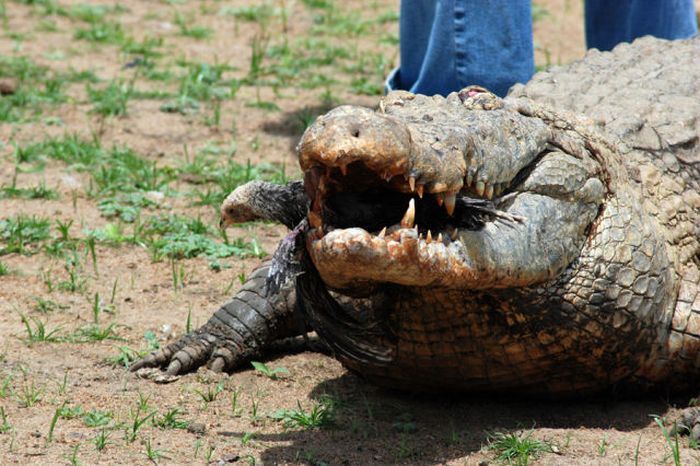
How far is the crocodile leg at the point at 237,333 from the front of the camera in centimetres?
398

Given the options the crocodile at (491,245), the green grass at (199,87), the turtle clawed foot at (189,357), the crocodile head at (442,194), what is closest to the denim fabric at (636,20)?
the crocodile at (491,245)

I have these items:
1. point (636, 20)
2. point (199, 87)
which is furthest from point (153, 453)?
point (199, 87)

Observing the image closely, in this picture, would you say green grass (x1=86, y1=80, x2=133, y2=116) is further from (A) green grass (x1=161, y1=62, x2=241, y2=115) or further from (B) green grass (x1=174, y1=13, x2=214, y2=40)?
(B) green grass (x1=174, y1=13, x2=214, y2=40)

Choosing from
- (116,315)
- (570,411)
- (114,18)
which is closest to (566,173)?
(570,411)

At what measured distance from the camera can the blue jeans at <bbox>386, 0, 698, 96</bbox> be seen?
4957 mm

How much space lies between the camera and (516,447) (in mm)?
3135

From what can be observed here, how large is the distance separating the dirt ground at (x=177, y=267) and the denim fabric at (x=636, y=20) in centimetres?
154

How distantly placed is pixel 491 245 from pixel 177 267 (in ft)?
6.94

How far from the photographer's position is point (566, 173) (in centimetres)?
331

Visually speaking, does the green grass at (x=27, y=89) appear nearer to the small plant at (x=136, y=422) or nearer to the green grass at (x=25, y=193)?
the green grass at (x=25, y=193)

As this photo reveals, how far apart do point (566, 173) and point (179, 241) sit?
2172 millimetres

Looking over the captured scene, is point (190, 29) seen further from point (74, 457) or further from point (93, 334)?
point (74, 457)

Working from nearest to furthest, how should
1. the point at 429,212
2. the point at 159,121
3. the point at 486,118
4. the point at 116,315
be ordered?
the point at 429,212, the point at 486,118, the point at 116,315, the point at 159,121

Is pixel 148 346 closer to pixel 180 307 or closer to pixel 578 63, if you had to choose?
pixel 180 307
